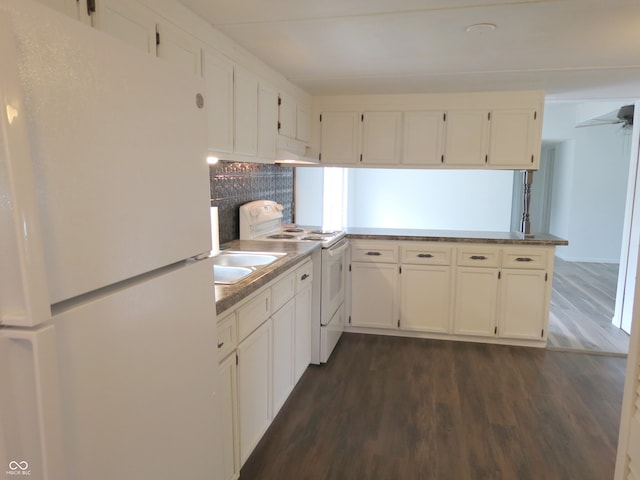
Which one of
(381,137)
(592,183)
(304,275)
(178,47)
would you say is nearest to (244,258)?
(304,275)

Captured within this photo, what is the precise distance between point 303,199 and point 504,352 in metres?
2.30

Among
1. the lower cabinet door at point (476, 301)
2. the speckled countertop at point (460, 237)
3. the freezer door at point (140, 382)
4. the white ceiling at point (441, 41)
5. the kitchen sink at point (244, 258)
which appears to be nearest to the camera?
the freezer door at point (140, 382)

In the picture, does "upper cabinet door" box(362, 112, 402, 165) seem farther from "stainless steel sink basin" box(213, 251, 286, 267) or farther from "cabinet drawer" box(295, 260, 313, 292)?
"stainless steel sink basin" box(213, 251, 286, 267)

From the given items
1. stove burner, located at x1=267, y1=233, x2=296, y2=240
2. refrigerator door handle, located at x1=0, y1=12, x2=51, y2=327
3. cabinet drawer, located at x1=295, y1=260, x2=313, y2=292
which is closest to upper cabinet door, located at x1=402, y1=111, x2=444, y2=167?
stove burner, located at x1=267, y1=233, x2=296, y2=240

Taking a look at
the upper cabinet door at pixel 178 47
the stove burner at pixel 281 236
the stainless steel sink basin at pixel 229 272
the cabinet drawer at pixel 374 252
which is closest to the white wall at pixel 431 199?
the cabinet drawer at pixel 374 252

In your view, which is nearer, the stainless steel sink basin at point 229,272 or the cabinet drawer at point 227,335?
the cabinet drawer at point 227,335

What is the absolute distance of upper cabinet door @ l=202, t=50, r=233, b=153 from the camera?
2.12m

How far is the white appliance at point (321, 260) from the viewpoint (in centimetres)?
306

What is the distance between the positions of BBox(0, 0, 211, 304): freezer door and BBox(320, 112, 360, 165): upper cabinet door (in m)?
2.96

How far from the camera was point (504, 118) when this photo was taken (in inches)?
143

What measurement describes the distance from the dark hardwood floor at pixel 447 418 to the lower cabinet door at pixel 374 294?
0.34 metres

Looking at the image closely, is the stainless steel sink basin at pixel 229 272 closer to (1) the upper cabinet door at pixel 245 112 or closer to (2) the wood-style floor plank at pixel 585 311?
(1) the upper cabinet door at pixel 245 112

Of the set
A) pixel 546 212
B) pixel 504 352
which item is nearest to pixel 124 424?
pixel 504 352

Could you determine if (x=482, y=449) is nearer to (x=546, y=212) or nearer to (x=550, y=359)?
(x=550, y=359)
